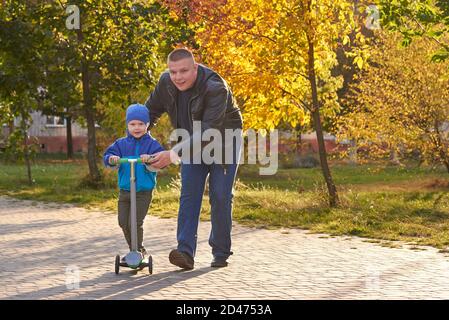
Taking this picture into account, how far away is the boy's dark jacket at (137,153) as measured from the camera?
808 centimetres

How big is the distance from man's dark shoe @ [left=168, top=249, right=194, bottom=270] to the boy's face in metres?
1.14

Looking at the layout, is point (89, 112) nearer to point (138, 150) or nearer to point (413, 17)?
point (413, 17)

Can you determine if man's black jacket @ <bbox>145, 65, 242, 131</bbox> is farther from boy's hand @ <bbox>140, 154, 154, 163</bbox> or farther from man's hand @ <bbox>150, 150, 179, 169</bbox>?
boy's hand @ <bbox>140, 154, 154, 163</bbox>

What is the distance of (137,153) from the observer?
809cm

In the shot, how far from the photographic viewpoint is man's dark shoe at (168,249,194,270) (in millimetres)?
7938

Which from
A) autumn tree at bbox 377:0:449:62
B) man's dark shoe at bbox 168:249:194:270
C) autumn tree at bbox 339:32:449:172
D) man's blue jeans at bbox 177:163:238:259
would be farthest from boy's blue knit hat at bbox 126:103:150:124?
autumn tree at bbox 339:32:449:172

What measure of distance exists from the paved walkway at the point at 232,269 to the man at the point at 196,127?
293 mm

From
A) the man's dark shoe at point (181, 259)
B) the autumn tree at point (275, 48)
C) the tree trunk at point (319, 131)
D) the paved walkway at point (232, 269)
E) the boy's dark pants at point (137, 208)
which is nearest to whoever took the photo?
the paved walkway at point (232, 269)

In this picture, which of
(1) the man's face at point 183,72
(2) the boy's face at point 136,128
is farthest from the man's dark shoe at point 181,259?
(1) the man's face at point 183,72

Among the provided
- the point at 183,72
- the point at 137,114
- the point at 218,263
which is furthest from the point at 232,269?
the point at 183,72

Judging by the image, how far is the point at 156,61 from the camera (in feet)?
65.0

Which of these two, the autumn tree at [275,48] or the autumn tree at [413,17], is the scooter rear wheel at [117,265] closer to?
the autumn tree at [413,17]
